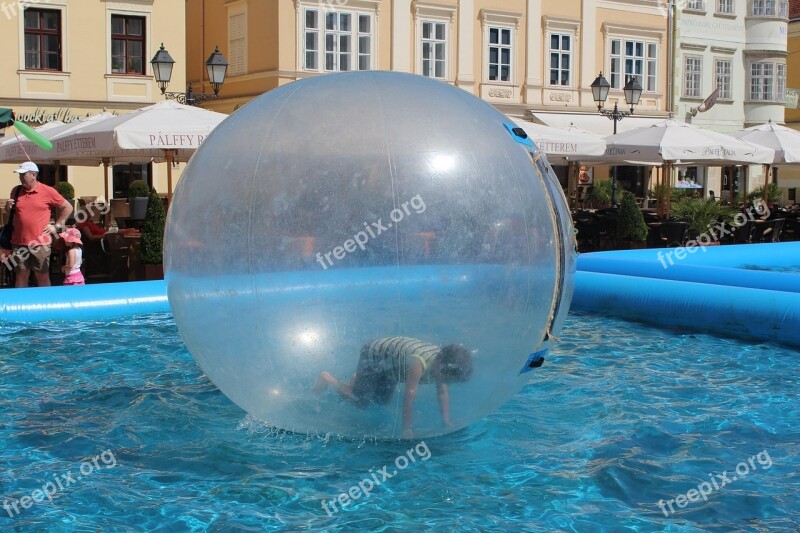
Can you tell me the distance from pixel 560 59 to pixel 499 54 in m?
2.48

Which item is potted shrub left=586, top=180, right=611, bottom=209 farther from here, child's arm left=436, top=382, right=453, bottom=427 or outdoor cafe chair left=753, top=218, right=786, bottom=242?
child's arm left=436, top=382, right=453, bottom=427

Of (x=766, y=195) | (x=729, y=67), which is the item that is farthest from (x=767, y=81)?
(x=766, y=195)

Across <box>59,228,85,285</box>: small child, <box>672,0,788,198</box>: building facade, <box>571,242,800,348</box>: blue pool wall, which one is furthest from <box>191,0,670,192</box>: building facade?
<box>59,228,85,285</box>: small child

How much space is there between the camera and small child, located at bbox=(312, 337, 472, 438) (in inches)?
184

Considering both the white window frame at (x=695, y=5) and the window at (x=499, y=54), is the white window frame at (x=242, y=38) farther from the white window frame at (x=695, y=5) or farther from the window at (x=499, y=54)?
the white window frame at (x=695, y=5)

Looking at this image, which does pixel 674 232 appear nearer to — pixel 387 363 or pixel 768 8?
pixel 387 363

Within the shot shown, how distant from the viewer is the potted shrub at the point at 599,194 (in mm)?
32594

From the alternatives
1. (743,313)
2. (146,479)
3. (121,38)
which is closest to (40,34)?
(121,38)

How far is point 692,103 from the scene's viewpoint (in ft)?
127

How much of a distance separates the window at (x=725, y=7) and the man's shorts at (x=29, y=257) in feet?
113

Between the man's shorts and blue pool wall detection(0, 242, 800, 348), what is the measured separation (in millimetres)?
1052

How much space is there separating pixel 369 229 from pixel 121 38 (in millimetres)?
25496

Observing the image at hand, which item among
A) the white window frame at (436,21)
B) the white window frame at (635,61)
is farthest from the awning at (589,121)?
the white window frame at (436,21)

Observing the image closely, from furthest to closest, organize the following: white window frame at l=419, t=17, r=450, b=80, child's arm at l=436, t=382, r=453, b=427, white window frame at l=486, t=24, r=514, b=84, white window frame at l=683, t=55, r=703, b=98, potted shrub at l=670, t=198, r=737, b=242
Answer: white window frame at l=683, t=55, r=703, b=98 < white window frame at l=486, t=24, r=514, b=84 < white window frame at l=419, t=17, r=450, b=80 < potted shrub at l=670, t=198, r=737, b=242 < child's arm at l=436, t=382, r=453, b=427
